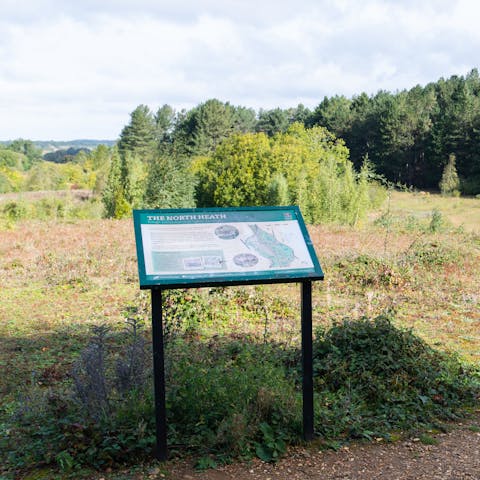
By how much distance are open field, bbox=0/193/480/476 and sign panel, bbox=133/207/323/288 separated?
98.1 inches

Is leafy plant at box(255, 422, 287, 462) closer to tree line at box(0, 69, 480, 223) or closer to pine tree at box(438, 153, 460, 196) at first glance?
tree line at box(0, 69, 480, 223)

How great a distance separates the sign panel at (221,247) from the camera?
4289 millimetres

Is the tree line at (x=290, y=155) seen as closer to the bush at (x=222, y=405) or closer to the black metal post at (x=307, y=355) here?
the bush at (x=222, y=405)

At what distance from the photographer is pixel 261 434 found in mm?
4797

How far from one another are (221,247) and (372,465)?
2.12 meters

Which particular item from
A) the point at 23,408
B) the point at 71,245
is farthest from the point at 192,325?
the point at 71,245

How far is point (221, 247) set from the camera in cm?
455

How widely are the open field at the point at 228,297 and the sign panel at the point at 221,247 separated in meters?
2.49

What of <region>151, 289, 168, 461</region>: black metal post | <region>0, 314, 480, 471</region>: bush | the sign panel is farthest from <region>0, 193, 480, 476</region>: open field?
the sign panel

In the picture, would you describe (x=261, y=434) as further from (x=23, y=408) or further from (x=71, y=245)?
(x=71, y=245)

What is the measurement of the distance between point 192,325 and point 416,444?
418 centimetres

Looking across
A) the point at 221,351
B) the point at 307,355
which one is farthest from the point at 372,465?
the point at 221,351

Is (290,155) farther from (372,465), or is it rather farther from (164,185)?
(372,465)

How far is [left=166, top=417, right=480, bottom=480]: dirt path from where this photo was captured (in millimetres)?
4316
